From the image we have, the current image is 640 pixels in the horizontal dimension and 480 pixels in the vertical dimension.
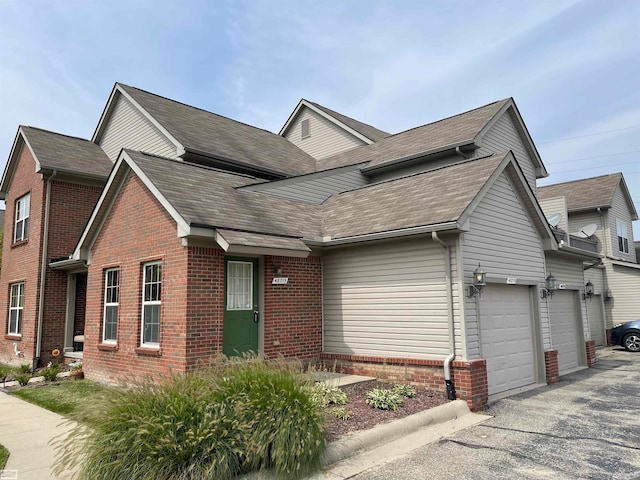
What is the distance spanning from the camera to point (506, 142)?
15383 millimetres

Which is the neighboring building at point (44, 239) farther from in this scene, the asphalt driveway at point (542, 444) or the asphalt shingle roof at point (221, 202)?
the asphalt driveway at point (542, 444)

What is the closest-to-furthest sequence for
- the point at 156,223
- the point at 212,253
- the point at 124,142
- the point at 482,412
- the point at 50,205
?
the point at 482,412 → the point at 212,253 → the point at 156,223 → the point at 50,205 → the point at 124,142

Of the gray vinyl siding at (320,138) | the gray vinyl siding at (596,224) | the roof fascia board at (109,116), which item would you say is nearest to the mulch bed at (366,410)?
the roof fascia board at (109,116)

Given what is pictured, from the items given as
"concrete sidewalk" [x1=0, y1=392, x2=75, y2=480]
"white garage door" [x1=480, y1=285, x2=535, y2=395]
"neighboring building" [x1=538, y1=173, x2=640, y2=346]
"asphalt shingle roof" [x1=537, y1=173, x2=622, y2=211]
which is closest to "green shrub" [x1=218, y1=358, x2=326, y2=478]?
"concrete sidewalk" [x1=0, y1=392, x2=75, y2=480]

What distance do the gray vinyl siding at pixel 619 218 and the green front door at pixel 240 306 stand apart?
20462 millimetres

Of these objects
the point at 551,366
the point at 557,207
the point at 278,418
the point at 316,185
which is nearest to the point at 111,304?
the point at 316,185

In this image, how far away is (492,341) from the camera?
9203mm

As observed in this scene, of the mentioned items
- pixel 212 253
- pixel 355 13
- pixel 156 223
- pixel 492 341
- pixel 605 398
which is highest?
pixel 355 13

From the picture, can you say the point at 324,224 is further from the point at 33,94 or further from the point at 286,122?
the point at 286,122

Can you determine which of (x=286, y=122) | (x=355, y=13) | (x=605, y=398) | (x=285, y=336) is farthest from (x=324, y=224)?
(x=286, y=122)

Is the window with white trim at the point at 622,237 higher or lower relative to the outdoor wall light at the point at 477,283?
higher

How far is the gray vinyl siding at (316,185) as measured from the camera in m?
12.2

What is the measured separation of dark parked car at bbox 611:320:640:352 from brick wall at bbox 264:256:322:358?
47.7 ft

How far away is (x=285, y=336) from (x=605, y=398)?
678 centimetres
